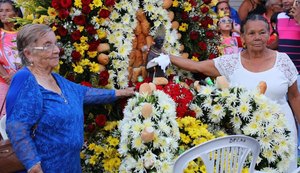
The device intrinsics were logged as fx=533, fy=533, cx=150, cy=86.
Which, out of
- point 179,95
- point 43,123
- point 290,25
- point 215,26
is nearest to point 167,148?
point 179,95

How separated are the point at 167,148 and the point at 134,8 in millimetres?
1326

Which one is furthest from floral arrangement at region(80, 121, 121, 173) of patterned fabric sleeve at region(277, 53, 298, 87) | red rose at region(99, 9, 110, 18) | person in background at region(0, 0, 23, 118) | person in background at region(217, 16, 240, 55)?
person in background at region(217, 16, 240, 55)

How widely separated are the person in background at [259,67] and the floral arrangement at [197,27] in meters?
0.32

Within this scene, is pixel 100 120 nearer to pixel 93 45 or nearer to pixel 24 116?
pixel 93 45

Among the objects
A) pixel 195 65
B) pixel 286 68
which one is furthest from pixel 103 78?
pixel 286 68

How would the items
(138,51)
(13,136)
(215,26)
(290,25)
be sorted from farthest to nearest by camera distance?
(290,25)
(215,26)
(138,51)
(13,136)

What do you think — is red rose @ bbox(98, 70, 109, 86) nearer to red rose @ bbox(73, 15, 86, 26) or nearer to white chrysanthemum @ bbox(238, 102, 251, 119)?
red rose @ bbox(73, 15, 86, 26)

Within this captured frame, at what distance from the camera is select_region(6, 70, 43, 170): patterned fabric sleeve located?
3121 mm

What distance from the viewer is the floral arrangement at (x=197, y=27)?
456cm

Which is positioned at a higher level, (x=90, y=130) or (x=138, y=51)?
(x=138, y=51)

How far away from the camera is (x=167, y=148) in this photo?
3488mm

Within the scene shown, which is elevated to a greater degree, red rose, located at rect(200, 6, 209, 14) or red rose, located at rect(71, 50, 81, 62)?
red rose, located at rect(200, 6, 209, 14)

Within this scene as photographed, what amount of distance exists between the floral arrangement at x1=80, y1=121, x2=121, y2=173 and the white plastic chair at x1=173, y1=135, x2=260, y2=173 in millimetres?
987

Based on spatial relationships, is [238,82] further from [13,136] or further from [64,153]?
[13,136]
